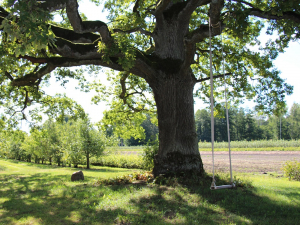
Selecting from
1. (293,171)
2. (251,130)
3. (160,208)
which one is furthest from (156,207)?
(251,130)

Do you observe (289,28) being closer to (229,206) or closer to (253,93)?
(229,206)

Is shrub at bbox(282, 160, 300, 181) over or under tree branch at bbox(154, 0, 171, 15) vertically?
under

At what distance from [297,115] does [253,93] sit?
338 feet

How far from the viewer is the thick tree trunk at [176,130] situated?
8.46 m

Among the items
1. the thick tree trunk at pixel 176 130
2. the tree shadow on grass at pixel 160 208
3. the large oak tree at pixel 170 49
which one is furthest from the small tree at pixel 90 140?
the tree shadow on grass at pixel 160 208

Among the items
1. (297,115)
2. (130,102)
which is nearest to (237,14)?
(130,102)

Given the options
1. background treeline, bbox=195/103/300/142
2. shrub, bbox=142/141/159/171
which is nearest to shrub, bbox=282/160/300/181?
shrub, bbox=142/141/159/171

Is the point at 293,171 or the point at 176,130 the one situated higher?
the point at 176,130

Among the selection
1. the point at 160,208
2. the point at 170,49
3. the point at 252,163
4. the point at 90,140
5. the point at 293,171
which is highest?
the point at 170,49

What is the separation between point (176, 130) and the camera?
8.73 metres

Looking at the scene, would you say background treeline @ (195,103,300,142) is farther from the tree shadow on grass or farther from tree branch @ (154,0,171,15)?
the tree shadow on grass

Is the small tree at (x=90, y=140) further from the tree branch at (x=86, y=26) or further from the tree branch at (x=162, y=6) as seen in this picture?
the tree branch at (x=86, y=26)

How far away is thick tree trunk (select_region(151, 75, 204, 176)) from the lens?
846 cm

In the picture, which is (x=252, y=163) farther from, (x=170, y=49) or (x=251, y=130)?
(x=251, y=130)
